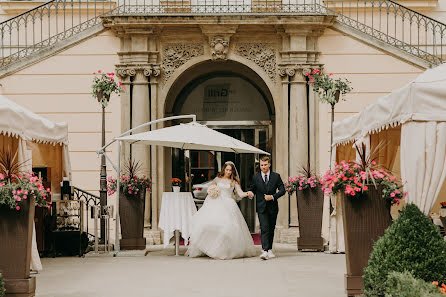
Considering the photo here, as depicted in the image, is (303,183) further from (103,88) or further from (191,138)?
(103,88)

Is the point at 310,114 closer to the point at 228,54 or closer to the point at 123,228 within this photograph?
the point at 228,54

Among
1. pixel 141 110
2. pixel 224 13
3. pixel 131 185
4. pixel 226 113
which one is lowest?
pixel 131 185

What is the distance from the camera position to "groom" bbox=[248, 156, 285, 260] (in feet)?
43.4

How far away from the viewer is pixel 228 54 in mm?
17594

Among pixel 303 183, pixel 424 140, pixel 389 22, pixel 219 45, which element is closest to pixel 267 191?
pixel 303 183

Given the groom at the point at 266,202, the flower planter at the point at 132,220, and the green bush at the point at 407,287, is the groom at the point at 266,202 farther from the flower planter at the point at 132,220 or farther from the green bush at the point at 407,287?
the green bush at the point at 407,287

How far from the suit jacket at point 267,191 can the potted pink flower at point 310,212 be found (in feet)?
4.52

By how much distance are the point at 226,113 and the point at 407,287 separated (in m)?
13.1

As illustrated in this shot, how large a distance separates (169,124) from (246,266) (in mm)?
8035

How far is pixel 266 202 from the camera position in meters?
13.3

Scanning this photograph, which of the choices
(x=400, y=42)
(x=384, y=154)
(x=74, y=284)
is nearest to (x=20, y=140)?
(x=74, y=284)

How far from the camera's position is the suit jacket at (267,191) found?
13312 millimetres

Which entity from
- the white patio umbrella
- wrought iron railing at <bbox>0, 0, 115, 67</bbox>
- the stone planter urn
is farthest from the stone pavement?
wrought iron railing at <bbox>0, 0, 115, 67</bbox>

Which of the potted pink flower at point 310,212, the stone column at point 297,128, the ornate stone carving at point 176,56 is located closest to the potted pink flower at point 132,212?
the potted pink flower at point 310,212
